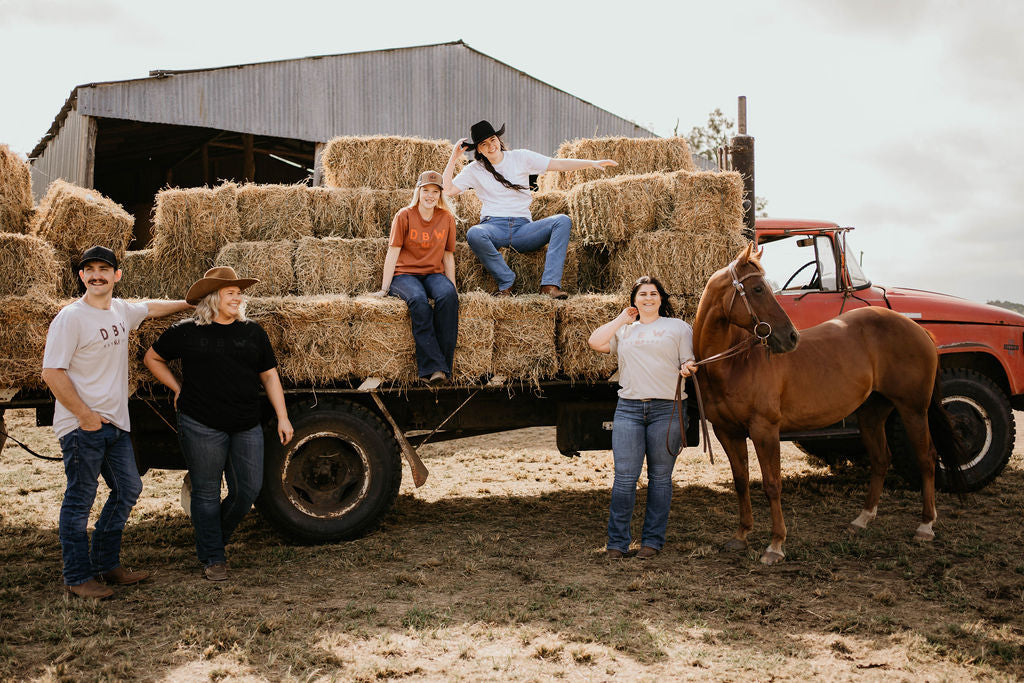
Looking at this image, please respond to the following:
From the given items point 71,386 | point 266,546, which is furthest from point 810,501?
point 71,386

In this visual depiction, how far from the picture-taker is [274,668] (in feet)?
11.3

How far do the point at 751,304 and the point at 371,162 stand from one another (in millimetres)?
4431

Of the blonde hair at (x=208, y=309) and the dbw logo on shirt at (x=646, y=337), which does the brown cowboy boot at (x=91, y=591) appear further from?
the dbw logo on shirt at (x=646, y=337)

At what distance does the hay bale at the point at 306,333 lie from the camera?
200 inches

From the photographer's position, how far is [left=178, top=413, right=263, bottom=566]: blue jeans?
4598 millimetres

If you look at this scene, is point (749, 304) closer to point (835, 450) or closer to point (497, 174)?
point (497, 174)

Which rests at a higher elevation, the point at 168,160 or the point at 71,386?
the point at 168,160

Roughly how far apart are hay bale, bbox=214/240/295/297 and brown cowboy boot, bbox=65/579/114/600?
8.28 ft

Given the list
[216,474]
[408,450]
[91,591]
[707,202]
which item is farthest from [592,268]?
[91,591]

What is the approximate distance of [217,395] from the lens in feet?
15.0

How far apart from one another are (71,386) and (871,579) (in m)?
4.86

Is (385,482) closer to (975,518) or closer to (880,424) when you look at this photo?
(880,424)

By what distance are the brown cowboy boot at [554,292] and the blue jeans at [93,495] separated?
3.05m

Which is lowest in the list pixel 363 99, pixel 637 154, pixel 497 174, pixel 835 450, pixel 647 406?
pixel 835 450
